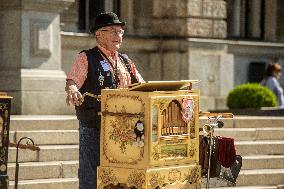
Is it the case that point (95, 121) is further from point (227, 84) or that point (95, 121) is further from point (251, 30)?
point (251, 30)

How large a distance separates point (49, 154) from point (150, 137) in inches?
166

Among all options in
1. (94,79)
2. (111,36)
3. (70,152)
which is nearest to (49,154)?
(70,152)

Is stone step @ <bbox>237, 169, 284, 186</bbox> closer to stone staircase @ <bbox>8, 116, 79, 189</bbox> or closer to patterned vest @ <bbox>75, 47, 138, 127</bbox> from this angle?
stone staircase @ <bbox>8, 116, 79, 189</bbox>

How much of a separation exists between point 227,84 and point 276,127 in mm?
5986

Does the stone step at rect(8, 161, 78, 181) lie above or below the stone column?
below

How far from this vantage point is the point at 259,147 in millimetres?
13484

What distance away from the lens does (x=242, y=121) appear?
1441 centimetres

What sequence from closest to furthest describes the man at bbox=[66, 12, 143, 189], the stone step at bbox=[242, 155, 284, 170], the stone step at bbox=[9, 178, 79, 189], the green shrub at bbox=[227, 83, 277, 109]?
the man at bbox=[66, 12, 143, 189], the stone step at bbox=[9, 178, 79, 189], the stone step at bbox=[242, 155, 284, 170], the green shrub at bbox=[227, 83, 277, 109]

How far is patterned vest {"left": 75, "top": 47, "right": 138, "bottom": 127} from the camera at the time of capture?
8234mm

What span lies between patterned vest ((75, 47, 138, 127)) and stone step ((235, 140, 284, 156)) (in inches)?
201

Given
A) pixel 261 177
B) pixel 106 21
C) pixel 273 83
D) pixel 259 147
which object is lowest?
pixel 261 177

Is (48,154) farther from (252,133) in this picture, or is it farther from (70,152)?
(252,133)

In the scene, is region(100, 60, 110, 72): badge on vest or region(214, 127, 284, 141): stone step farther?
region(214, 127, 284, 141): stone step

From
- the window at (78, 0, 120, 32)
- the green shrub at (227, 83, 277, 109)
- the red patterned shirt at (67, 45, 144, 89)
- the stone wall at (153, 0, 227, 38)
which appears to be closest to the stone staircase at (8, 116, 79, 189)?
the red patterned shirt at (67, 45, 144, 89)
